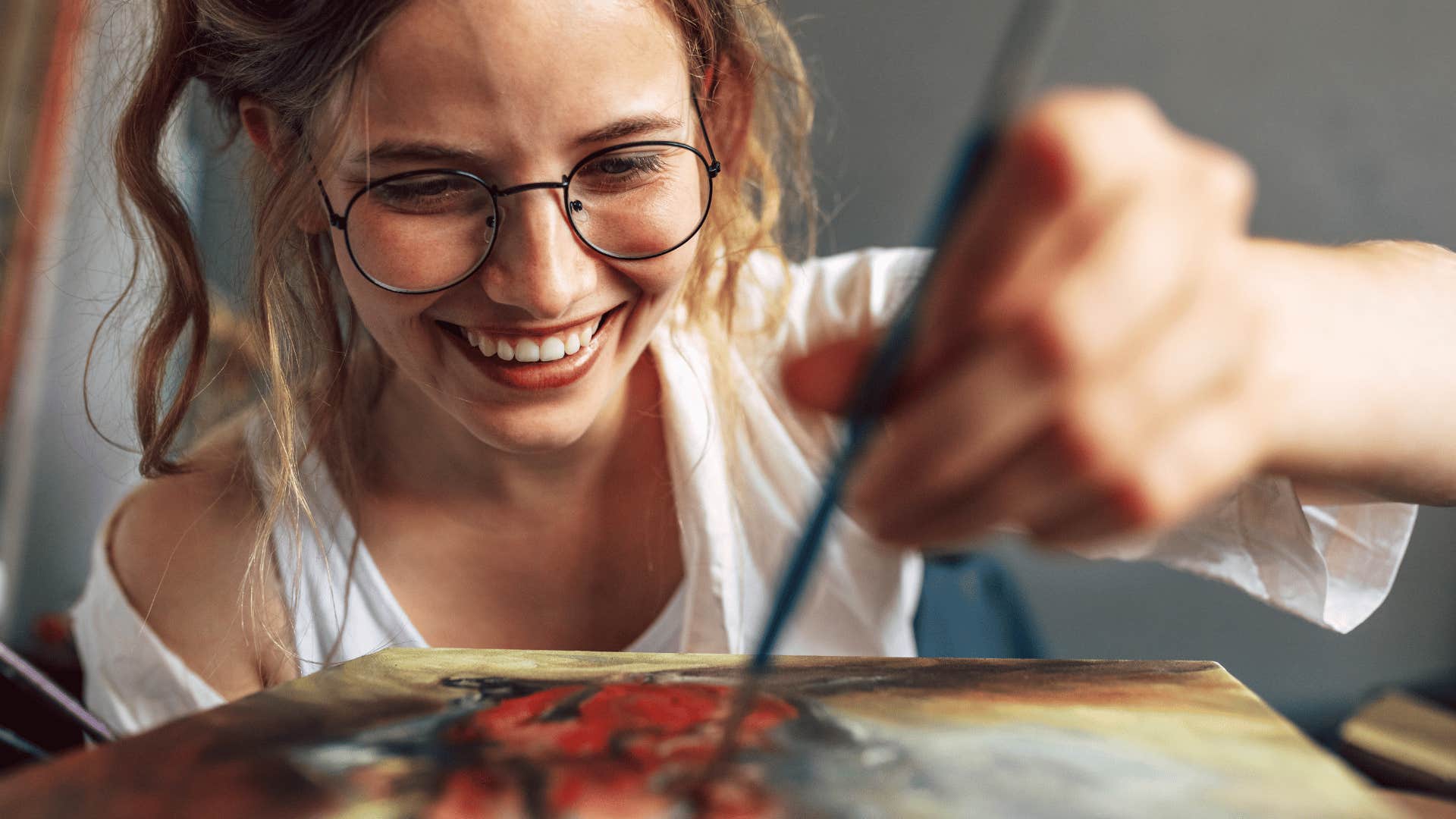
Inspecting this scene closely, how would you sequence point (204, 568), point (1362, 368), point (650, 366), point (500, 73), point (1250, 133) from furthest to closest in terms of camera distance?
point (1250, 133), point (650, 366), point (204, 568), point (500, 73), point (1362, 368)

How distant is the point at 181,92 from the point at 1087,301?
842 millimetres

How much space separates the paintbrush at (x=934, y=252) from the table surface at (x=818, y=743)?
0.08 m

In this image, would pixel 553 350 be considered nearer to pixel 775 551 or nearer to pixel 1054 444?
pixel 775 551

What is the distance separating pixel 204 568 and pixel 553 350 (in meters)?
0.39

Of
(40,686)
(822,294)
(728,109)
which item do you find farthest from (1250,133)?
(40,686)

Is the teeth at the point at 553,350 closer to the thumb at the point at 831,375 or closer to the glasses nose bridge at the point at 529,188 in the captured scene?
the glasses nose bridge at the point at 529,188

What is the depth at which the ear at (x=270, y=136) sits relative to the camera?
0.83 meters

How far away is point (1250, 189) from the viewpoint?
34 centimetres

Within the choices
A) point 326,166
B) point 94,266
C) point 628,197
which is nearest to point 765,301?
point 628,197

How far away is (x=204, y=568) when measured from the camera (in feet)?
3.05

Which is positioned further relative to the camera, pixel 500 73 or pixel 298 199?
pixel 298 199

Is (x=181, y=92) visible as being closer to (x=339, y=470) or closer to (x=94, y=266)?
(x=339, y=470)

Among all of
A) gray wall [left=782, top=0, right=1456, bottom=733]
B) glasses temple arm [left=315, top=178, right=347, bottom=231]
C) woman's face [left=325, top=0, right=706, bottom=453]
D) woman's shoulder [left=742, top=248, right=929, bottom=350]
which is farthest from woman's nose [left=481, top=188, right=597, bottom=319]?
gray wall [left=782, top=0, right=1456, bottom=733]

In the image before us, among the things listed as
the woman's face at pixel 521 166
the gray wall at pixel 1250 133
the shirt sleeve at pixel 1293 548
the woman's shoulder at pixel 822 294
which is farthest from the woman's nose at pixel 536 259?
the gray wall at pixel 1250 133
